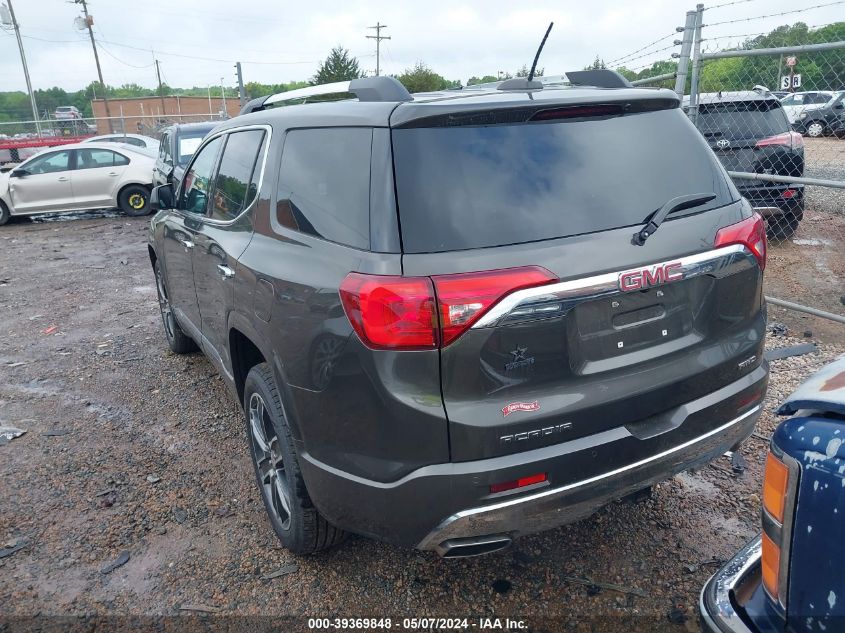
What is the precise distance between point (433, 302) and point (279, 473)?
1.41 metres

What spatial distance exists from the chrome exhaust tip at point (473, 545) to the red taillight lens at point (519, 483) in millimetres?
196

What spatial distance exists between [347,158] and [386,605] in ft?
Answer: 5.98

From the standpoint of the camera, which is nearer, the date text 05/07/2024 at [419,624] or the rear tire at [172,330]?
the date text 05/07/2024 at [419,624]

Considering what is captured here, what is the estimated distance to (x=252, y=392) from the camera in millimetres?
3096

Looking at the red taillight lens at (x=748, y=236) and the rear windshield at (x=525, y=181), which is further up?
the rear windshield at (x=525, y=181)

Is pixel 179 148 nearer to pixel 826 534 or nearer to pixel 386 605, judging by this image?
pixel 386 605

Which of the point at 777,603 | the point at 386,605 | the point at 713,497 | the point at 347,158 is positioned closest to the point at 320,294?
the point at 347,158

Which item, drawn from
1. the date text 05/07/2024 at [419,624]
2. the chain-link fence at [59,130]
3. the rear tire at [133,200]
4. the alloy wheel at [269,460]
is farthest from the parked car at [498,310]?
the chain-link fence at [59,130]

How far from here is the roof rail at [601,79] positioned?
307 centimetres

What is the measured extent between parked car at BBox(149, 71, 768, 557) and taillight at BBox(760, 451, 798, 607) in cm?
69

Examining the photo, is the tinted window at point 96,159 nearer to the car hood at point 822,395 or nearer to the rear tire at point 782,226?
the rear tire at point 782,226

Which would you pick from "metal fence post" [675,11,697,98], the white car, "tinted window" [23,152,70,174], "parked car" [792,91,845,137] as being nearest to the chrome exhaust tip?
"metal fence post" [675,11,697,98]

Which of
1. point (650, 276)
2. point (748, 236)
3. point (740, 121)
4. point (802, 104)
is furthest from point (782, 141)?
point (802, 104)

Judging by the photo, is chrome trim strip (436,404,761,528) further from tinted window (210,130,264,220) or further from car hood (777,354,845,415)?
tinted window (210,130,264,220)
